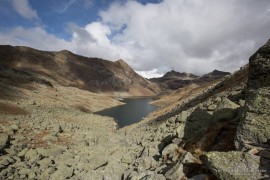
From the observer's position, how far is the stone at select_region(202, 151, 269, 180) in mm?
9266

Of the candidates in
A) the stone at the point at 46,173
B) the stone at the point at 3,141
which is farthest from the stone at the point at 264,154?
Result: the stone at the point at 3,141

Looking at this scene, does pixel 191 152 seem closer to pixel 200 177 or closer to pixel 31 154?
pixel 200 177

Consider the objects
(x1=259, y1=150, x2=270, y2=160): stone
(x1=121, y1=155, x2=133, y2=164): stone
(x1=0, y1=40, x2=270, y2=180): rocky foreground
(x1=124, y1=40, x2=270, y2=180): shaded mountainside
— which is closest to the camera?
(x1=124, y1=40, x2=270, y2=180): shaded mountainside

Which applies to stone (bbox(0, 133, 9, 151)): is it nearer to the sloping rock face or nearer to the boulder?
the boulder

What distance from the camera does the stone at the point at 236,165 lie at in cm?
927

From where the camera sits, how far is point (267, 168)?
930 cm

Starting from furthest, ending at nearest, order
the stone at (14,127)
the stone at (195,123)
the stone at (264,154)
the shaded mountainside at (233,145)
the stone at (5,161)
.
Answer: the stone at (14,127)
the stone at (5,161)
the stone at (195,123)
the stone at (264,154)
the shaded mountainside at (233,145)

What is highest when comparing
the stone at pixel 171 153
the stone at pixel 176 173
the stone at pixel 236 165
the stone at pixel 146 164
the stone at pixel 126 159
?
the stone at pixel 236 165

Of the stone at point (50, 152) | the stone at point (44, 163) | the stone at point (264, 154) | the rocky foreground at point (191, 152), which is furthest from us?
the stone at point (50, 152)

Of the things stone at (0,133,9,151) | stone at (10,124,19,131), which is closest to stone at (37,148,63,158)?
stone at (0,133,9,151)

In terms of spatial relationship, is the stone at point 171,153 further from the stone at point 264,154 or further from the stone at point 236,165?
the stone at point 264,154

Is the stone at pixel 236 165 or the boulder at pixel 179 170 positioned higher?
the stone at pixel 236 165

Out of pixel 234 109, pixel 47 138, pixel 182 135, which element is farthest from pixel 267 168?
pixel 47 138

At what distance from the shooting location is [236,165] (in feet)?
31.4
